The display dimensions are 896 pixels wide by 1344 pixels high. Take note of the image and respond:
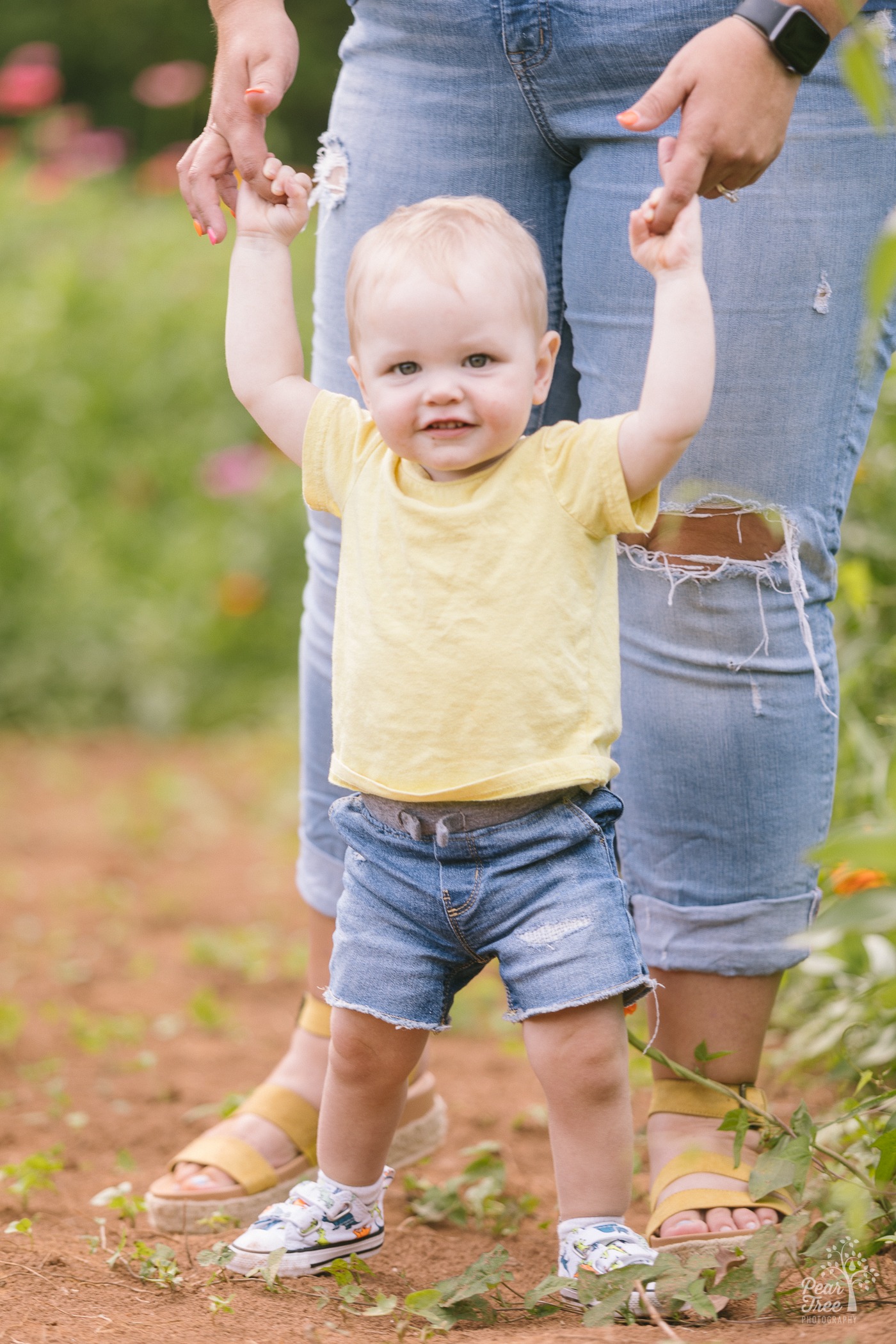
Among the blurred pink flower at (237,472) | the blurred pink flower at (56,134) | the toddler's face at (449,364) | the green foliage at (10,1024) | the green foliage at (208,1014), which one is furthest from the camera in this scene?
the blurred pink flower at (56,134)

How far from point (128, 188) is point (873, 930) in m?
7.95

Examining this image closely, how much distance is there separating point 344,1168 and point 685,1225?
14.7 inches

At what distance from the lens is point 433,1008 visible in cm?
151

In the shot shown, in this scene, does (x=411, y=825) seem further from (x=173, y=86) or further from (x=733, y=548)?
(x=173, y=86)

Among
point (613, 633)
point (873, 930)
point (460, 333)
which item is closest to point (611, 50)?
point (460, 333)

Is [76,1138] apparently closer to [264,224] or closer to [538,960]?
[538,960]

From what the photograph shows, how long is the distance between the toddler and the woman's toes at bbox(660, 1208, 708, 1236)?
13 cm

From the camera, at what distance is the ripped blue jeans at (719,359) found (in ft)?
5.04

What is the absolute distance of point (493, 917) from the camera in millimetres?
1461

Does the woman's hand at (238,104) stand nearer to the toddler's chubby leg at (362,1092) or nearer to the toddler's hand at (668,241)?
the toddler's hand at (668,241)

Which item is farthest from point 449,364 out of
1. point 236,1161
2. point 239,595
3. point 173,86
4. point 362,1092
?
point 173,86

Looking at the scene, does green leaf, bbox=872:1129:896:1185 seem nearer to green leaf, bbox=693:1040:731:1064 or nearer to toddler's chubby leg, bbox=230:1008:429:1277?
green leaf, bbox=693:1040:731:1064

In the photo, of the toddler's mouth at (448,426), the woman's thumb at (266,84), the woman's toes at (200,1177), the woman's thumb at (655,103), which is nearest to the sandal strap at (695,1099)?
the woman's toes at (200,1177)

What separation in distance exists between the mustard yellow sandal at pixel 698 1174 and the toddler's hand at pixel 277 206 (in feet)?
3.45
